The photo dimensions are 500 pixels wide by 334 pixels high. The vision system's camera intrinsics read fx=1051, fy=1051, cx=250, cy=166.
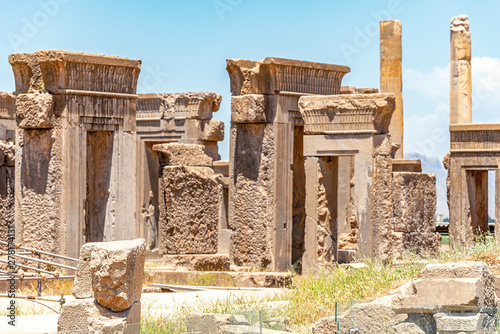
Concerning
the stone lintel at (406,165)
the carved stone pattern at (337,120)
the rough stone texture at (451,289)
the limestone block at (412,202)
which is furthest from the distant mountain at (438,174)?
the rough stone texture at (451,289)

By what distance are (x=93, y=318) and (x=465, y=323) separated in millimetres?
3093

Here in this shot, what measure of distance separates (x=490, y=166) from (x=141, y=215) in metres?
7.27

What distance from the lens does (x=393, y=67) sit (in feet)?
88.5

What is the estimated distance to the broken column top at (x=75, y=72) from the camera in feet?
48.6

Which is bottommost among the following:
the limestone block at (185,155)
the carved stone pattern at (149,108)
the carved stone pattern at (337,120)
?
the limestone block at (185,155)

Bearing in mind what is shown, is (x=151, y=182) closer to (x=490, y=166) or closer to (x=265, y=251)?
(x=265, y=251)

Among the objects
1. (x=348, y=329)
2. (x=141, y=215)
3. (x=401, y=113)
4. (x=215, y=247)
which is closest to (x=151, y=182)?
(x=141, y=215)

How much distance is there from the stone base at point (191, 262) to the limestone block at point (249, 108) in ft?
7.45

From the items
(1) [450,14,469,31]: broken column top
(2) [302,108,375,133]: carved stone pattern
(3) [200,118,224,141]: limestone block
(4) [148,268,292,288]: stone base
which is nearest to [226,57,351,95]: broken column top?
(2) [302,108,375,133]: carved stone pattern

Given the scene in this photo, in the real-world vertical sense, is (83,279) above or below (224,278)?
above

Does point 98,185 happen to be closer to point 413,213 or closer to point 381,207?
point 381,207

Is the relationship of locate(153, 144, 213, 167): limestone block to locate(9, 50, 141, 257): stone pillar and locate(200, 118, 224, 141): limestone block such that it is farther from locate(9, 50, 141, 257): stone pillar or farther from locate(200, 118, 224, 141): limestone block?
locate(200, 118, 224, 141): limestone block

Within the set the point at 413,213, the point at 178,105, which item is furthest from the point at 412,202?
the point at 178,105

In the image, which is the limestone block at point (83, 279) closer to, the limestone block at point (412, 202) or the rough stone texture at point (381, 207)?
the rough stone texture at point (381, 207)
